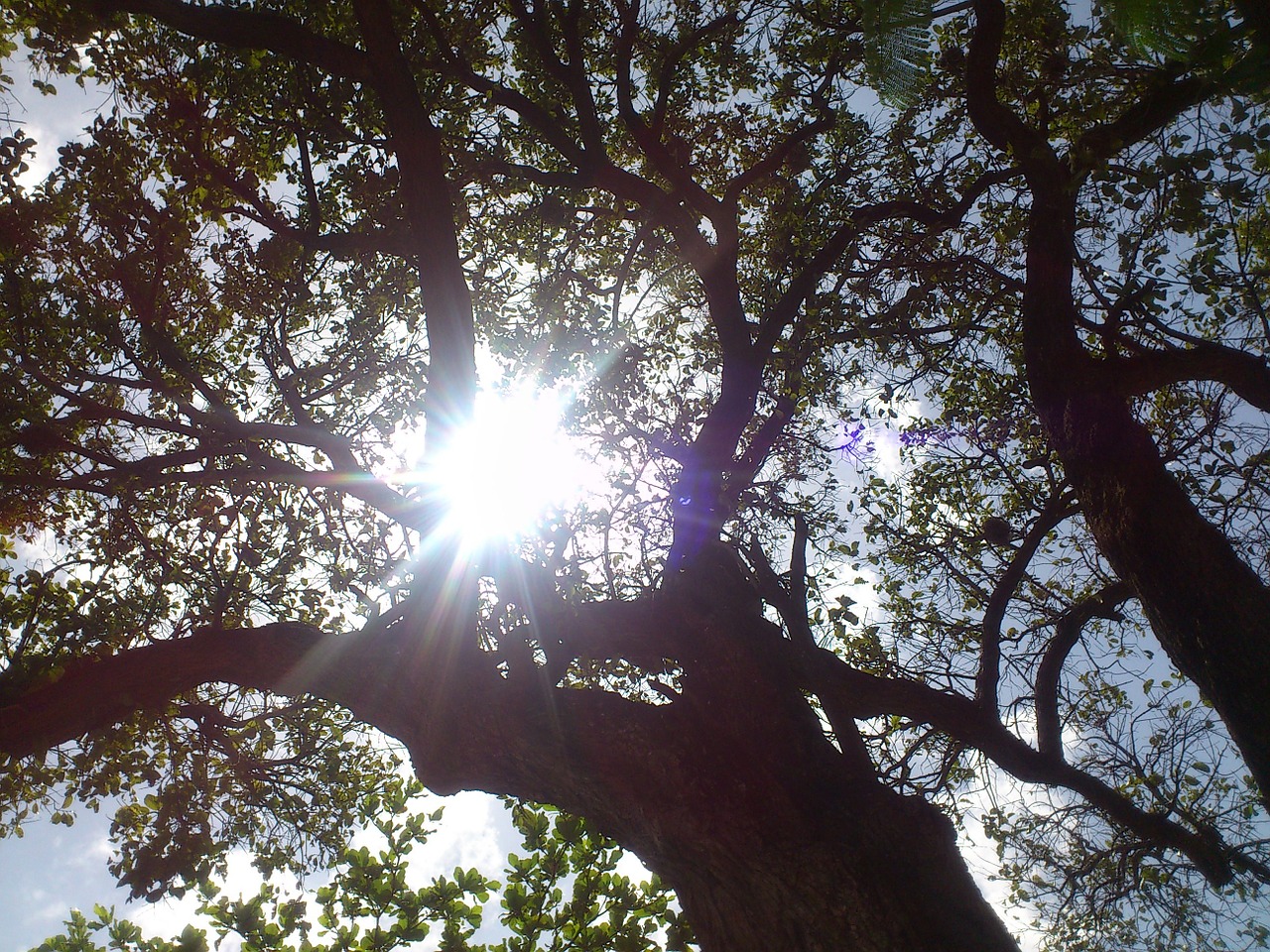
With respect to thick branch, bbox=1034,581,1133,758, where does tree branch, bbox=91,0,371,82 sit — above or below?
above

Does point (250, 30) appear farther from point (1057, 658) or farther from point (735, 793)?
point (1057, 658)

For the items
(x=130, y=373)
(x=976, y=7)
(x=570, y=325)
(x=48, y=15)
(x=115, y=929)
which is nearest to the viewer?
(x=976, y=7)

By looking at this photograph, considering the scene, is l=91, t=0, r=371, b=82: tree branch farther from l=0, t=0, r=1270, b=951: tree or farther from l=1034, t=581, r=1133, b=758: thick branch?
l=1034, t=581, r=1133, b=758: thick branch

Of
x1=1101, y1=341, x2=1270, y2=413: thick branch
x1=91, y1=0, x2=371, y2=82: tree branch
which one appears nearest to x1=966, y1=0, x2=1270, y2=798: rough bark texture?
x1=1101, y1=341, x2=1270, y2=413: thick branch

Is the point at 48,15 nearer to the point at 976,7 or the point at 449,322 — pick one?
the point at 449,322

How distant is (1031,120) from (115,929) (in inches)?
430

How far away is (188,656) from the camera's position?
4.78m

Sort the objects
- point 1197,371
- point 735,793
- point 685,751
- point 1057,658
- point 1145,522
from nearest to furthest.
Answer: point 735,793 → point 1145,522 → point 685,751 → point 1197,371 → point 1057,658

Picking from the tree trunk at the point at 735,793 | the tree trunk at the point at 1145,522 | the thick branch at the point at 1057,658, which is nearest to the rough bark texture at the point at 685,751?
the tree trunk at the point at 735,793

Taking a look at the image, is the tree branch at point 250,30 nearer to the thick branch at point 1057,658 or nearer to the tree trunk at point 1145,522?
the tree trunk at point 1145,522

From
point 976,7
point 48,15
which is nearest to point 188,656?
point 48,15

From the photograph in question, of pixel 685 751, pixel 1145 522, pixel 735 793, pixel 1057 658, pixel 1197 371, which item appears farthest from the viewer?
pixel 1057 658

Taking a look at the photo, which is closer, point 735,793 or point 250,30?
point 735,793

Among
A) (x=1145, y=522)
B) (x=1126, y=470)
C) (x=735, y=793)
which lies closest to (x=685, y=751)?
(x=735, y=793)
